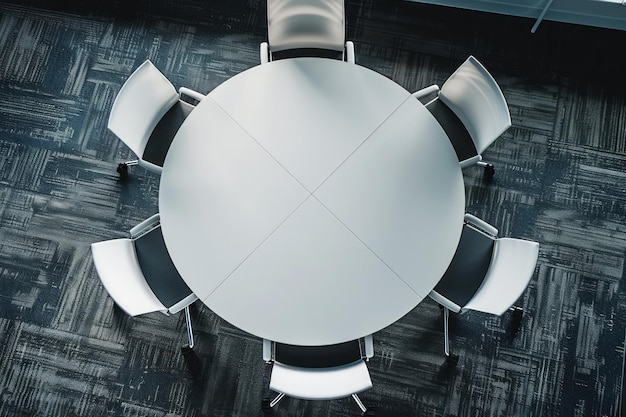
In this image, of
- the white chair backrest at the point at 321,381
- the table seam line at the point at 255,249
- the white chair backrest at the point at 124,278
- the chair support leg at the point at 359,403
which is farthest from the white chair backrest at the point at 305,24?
the chair support leg at the point at 359,403

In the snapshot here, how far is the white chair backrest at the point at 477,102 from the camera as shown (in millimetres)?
2895

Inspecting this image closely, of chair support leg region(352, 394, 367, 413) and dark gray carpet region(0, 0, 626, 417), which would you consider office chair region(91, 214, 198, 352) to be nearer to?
dark gray carpet region(0, 0, 626, 417)

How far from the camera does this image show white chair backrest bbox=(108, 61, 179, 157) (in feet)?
9.54

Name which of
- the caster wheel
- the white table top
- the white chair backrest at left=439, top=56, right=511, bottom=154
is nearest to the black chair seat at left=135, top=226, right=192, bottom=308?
the white table top

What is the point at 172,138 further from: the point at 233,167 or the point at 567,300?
the point at 567,300

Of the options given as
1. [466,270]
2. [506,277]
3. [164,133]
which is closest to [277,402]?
[466,270]

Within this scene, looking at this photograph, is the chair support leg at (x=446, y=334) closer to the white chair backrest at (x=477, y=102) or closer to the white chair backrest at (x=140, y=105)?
the white chair backrest at (x=477, y=102)

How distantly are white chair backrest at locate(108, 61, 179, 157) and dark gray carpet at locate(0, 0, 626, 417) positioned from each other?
2.04 feet

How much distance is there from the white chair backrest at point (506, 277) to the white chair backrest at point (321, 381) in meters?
0.58

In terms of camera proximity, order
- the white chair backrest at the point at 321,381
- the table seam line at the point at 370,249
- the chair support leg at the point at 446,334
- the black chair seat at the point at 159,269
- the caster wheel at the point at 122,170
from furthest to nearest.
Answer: the caster wheel at the point at 122,170 < the chair support leg at the point at 446,334 < the black chair seat at the point at 159,269 < the table seam line at the point at 370,249 < the white chair backrest at the point at 321,381

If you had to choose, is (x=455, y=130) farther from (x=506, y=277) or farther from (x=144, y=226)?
(x=144, y=226)

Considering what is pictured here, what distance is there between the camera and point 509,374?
3.33 m

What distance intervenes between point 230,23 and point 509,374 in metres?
2.58

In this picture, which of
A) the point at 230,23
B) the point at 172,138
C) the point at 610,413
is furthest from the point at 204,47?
the point at 610,413
